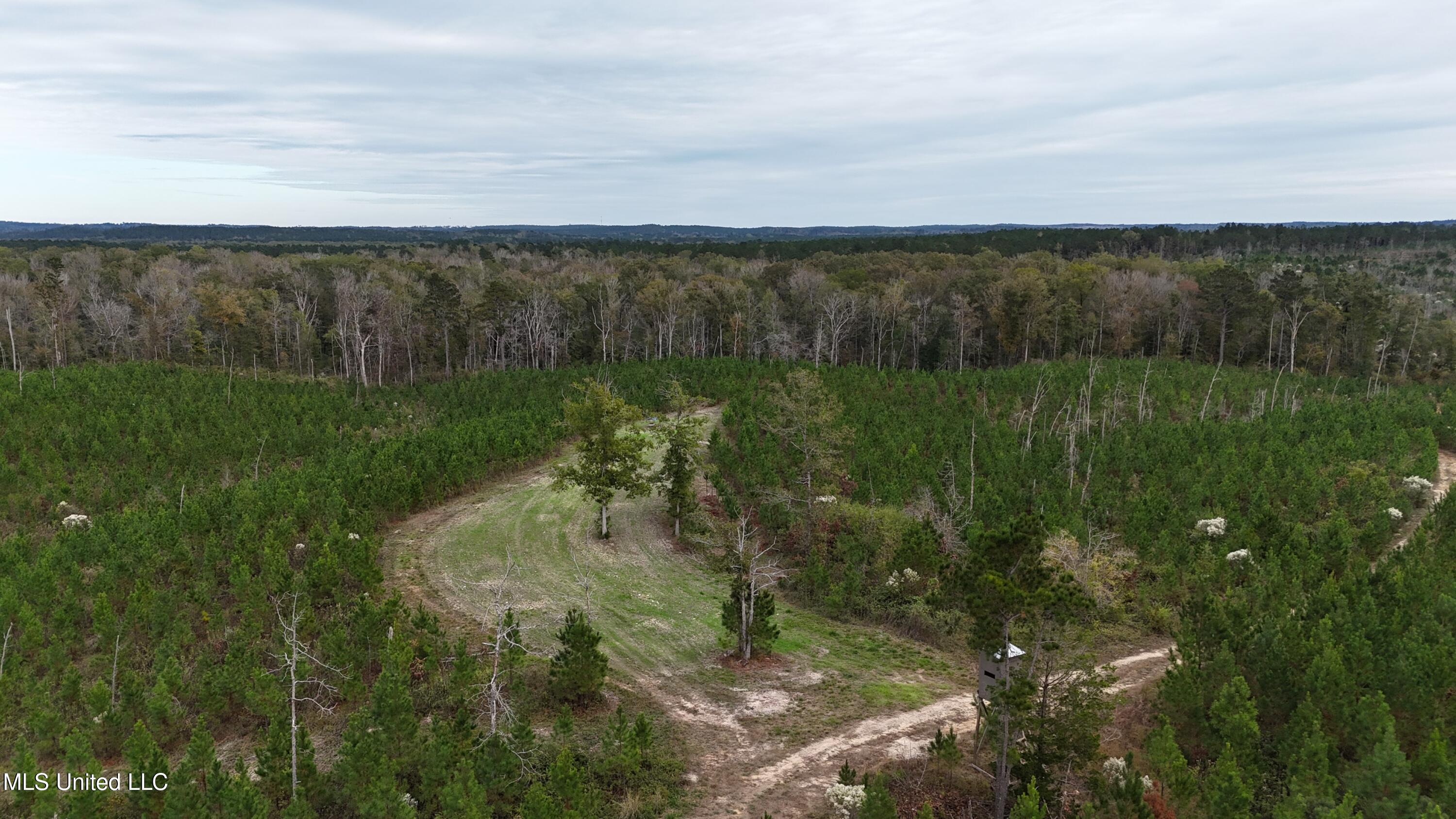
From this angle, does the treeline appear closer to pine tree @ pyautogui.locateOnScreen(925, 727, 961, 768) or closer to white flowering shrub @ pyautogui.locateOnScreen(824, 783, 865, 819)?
pine tree @ pyautogui.locateOnScreen(925, 727, 961, 768)

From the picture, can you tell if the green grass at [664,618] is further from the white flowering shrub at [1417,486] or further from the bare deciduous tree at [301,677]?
the white flowering shrub at [1417,486]

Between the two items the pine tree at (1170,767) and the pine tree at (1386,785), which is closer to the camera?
the pine tree at (1386,785)

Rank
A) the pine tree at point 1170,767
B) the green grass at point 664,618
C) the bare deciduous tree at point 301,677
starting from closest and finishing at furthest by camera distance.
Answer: the pine tree at point 1170,767, the bare deciduous tree at point 301,677, the green grass at point 664,618

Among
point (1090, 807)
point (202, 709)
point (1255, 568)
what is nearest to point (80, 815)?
point (202, 709)

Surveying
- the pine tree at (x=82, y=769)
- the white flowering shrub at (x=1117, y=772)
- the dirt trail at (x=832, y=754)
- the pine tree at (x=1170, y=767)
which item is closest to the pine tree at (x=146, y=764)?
the pine tree at (x=82, y=769)

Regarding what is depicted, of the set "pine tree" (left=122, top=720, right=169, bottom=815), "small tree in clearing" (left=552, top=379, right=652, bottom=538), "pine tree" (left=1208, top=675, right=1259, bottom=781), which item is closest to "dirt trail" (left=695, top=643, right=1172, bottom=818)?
"pine tree" (left=1208, top=675, right=1259, bottom=781)

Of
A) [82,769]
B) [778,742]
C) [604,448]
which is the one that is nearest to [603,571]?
[604,448]

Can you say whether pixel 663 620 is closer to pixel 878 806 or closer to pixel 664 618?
pixel 664 618
